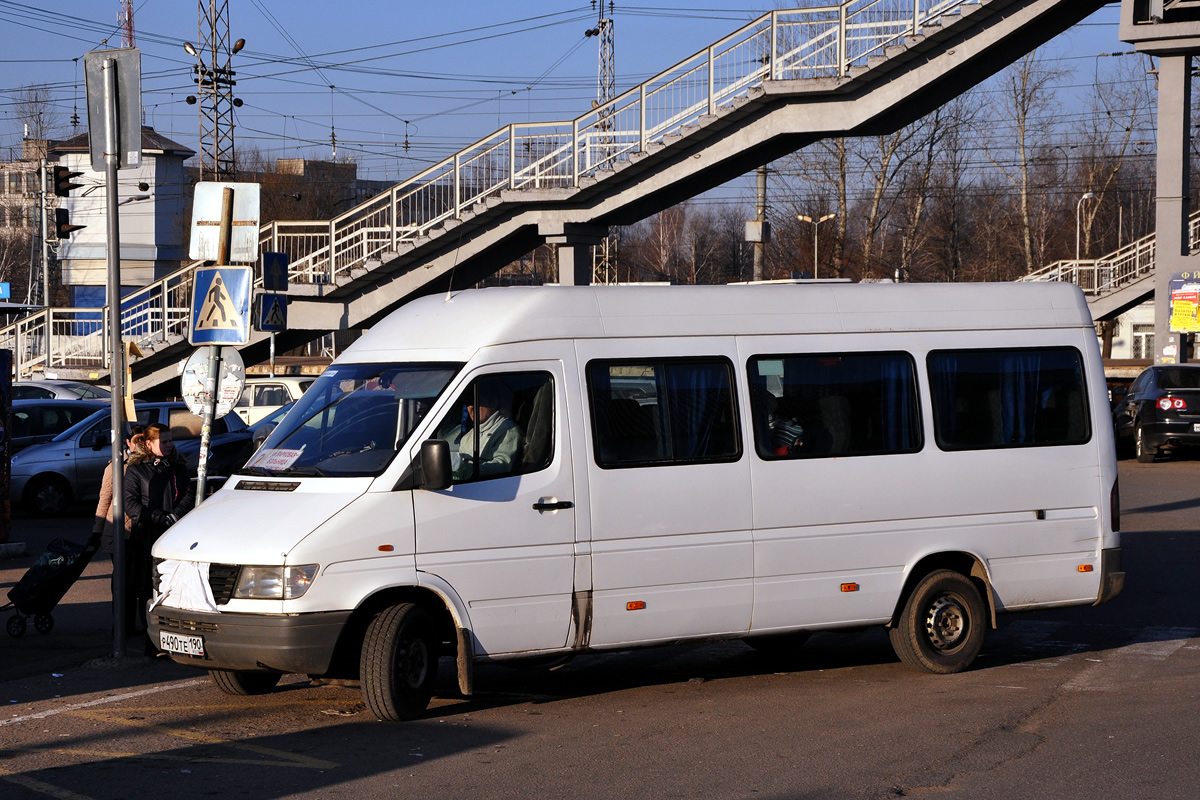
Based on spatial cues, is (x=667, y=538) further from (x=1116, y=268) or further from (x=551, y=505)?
(x=1116, y=268)

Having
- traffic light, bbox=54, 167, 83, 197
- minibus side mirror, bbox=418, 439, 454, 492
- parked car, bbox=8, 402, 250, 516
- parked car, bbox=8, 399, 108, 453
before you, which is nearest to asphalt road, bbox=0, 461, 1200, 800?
minibus side mirror, bbox=418, 439, 454, 492

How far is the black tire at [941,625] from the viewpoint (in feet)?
29.9

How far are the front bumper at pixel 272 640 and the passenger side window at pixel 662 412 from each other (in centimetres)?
188

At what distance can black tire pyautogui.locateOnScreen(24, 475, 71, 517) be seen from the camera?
63.8 ft

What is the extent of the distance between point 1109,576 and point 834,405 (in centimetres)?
243

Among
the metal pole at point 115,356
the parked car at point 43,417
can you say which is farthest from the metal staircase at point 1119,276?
the metal pole at point 115,356

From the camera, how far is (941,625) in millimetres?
9234

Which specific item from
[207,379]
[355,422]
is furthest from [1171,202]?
[355,422]

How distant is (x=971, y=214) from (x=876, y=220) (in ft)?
81.0

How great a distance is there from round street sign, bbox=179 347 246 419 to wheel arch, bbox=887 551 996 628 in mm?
5379

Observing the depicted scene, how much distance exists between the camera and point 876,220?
5256 cm

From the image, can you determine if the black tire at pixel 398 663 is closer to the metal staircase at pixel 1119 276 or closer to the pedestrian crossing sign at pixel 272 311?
the pedestrian crossing sign at pixel 272 311

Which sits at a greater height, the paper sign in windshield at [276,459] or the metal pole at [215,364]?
the metal pole at [215,364]

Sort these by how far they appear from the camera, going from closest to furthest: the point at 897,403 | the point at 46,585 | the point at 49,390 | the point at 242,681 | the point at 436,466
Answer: the point at 436,466, the point at 242,681, the point at 897,403, the point at 46,585, the point at 49,390
